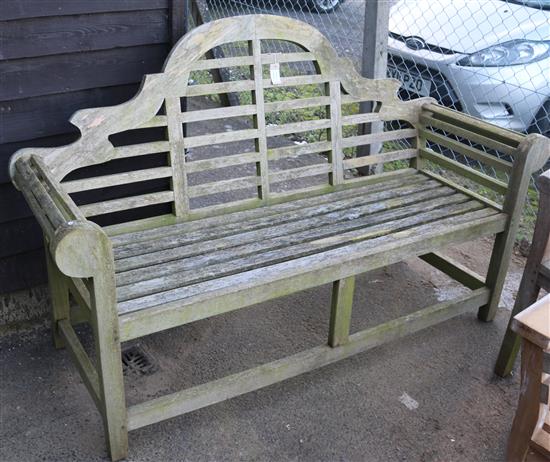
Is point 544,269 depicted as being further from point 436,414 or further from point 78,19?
point 78,19

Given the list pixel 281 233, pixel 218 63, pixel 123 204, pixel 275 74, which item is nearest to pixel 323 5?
pixel 275 74

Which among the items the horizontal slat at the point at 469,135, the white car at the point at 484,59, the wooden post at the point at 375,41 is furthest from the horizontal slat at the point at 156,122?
the white car at the point at 484,59

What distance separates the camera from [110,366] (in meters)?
2.09

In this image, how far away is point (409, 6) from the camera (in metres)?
4.71

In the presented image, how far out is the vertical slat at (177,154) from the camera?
8.46 ft

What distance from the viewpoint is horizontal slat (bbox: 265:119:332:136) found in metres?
2.85

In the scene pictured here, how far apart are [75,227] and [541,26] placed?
10.6 feet

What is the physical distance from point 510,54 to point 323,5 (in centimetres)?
204

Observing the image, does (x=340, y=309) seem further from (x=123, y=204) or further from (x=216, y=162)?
(x=123, y=204)

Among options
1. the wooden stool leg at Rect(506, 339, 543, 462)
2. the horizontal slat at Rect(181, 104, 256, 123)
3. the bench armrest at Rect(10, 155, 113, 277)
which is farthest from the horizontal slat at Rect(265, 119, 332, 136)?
the wooden stool leg at Rect(506, 339, 543, 462)

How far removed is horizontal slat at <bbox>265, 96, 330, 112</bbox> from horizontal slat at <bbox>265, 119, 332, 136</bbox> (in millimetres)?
71

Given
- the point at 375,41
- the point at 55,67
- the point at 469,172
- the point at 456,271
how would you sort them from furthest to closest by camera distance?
the point at 375,41
the point at 456,271
the point at 469,172
the point at 55,67

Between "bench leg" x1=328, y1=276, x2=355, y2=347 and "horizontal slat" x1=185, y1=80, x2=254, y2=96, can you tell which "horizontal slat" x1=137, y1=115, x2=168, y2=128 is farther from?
"bench leg" x1=328, y1=276, x2=355, y2=347

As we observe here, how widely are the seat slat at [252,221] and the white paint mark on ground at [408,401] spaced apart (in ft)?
2.72
